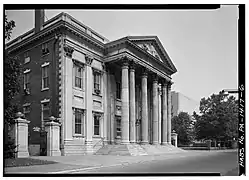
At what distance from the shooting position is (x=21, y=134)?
35.6ft

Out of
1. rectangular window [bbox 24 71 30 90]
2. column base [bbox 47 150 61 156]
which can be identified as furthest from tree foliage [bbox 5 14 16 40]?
column base [bbox 47 150 61 156]

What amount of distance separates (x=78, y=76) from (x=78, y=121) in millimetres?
1743

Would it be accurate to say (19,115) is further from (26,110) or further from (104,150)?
(104,150)

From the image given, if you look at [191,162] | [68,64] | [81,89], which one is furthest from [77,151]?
[191,162]

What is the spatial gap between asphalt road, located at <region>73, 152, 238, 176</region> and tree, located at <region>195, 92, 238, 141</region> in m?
0.63

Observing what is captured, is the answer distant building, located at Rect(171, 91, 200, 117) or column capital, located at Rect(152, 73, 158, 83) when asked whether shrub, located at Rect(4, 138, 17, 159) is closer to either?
distant building, located at Rect(171, 91, 200, 117)

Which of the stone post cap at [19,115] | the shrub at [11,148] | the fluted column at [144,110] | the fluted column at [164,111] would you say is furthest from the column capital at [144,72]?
the shrub at [11,148]

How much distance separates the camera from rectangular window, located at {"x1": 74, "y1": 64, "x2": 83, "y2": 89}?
13531 millimetres

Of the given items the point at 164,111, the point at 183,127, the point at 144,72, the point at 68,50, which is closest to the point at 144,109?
the point at 144,72

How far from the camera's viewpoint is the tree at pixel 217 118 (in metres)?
9.10

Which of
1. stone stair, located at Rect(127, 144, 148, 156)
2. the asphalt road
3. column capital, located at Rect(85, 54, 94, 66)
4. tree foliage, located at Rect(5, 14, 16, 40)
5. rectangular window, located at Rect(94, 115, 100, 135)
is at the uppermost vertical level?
tree foliage, located at Rect(5, 14, 16, 40)

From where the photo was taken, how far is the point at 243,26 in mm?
8477

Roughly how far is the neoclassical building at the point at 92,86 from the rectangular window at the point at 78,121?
0.04 metres

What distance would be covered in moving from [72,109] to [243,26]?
735 centimetres
